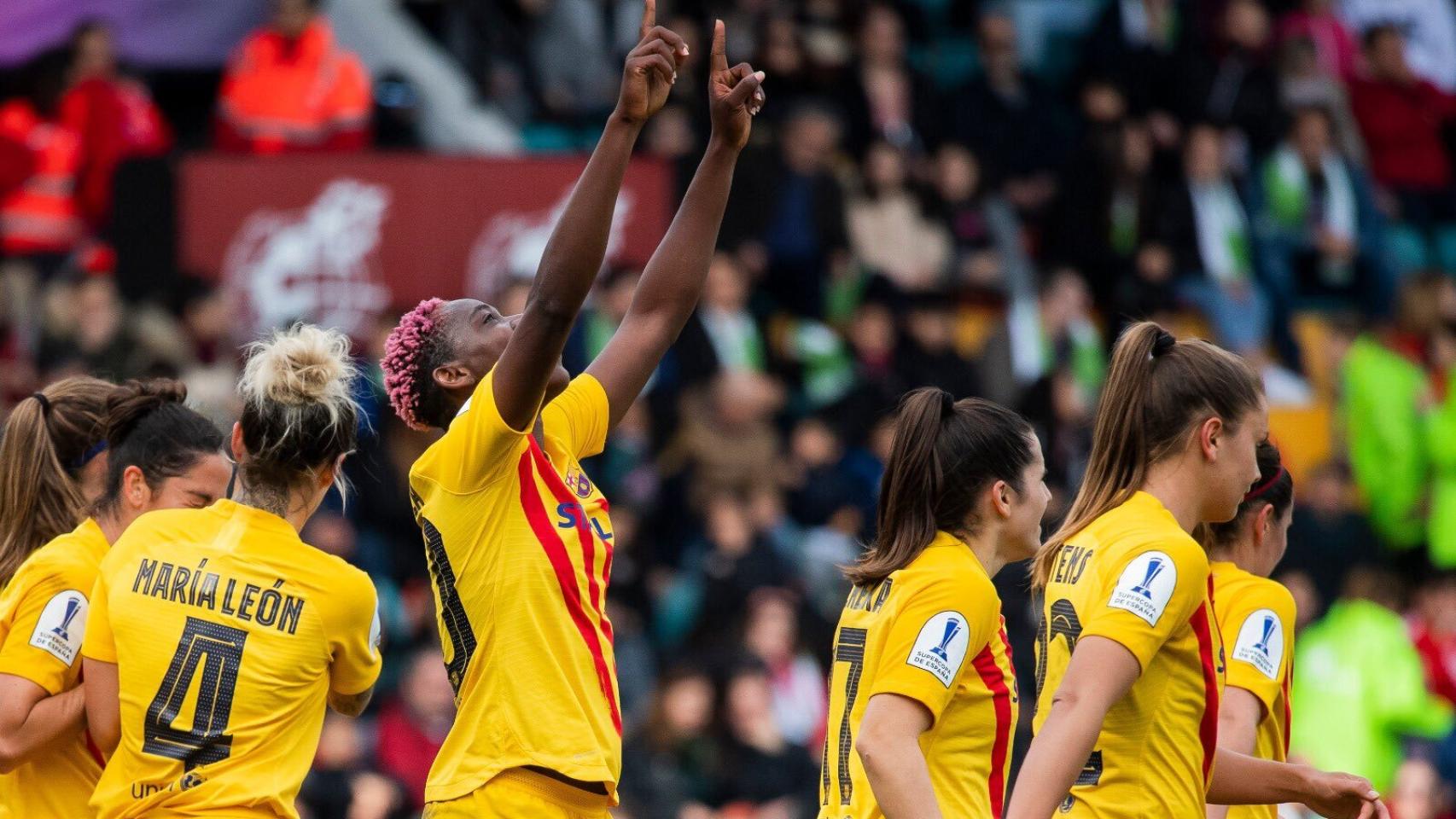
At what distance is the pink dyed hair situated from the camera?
4.96 meters

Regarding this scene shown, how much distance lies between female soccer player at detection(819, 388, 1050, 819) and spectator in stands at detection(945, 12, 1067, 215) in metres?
10.3

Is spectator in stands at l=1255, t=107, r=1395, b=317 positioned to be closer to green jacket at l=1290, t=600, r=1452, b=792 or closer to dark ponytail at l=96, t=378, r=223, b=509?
green jacket at l=1290, t=600, r=1452, b=792

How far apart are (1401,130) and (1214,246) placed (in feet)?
9.33

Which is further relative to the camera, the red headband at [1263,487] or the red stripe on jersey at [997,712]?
the red headband at [1263,487]

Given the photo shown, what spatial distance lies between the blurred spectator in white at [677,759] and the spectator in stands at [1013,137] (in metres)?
5.78

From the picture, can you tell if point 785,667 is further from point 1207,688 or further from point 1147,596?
point 1147,596

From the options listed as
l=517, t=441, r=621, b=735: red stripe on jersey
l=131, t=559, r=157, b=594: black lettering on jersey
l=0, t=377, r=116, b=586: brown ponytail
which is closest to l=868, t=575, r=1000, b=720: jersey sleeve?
l=517, t=441, r=621, b=735: red stripe on jersey

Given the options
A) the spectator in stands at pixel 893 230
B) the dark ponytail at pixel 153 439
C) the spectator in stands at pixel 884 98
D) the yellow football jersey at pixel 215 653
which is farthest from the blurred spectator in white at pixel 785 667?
the yellow football jersey at pixel 215 653

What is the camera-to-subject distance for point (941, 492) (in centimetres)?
487

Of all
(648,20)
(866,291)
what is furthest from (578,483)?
(866,291)

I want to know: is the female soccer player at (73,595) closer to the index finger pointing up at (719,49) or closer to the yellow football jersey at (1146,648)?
the index finger pointing up at (719,49)

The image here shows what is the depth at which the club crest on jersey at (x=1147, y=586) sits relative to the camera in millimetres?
4520

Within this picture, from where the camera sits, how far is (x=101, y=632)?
4840mm

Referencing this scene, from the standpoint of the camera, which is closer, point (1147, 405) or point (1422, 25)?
point (1147, 405)
